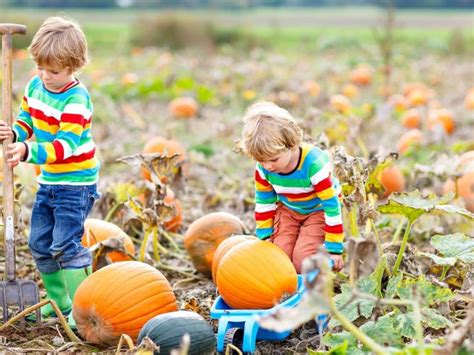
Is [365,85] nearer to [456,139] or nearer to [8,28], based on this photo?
[456,139]

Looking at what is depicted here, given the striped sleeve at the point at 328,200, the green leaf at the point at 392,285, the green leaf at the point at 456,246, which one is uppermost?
the striped sleeve at the point at 328,200

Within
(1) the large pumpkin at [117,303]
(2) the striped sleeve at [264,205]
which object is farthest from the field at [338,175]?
(2) the striped sleeve at [264,205]

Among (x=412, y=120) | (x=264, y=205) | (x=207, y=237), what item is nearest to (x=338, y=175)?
(x=264, y=205)

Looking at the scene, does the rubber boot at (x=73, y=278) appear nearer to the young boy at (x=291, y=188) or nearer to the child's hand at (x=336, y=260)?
the young boy at (x=291, y=188)

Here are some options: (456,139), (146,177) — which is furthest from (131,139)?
(456,139)

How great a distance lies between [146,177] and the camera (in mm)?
5734

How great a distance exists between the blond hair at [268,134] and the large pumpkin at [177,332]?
783 millimetres

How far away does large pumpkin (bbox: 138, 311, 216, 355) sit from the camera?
3133 millimetres

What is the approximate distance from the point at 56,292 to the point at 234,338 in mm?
1070

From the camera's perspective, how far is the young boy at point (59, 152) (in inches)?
141

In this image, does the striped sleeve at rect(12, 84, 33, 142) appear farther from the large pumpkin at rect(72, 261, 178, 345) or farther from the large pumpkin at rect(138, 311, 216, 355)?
the large pumpkin at rect(138, 311, 216, 355)

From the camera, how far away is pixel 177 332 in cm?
315

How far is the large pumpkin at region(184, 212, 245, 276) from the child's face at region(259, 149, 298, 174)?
0.85m

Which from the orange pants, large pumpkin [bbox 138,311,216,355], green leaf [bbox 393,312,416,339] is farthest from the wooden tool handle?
green leaf [bbox 393,312,416,339]
